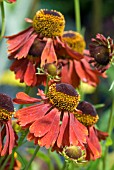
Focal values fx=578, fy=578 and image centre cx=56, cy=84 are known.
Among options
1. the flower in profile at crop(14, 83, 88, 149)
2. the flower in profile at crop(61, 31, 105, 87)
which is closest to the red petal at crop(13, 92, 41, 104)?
the flower in profile at crop(14, 83, 88, 149)

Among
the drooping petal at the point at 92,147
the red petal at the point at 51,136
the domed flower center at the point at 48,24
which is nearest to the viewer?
the red petal at the point at 51,136

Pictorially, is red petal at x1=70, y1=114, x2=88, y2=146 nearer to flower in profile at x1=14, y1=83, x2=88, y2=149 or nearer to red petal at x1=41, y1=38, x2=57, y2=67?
flower in profile at x1=14, y1=83, x2=88, y2=149

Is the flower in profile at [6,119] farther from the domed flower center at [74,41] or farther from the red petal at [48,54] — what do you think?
the domed flower center at [74,41]

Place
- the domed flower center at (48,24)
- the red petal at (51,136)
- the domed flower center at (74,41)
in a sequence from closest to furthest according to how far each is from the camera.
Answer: the red petal at (51,136) < the domed flower center at (48,24) < the domed flower center at (74,41)

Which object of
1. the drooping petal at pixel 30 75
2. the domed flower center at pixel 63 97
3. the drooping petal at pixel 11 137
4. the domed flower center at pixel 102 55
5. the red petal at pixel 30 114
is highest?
the domed flower center at pixel 102 55

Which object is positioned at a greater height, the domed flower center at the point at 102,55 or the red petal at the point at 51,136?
the domed flower center at the point at 102,55

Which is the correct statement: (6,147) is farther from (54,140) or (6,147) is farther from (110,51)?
(110,51)

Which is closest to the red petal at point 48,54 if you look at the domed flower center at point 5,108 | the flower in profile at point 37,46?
the flower in profile at point 37,46

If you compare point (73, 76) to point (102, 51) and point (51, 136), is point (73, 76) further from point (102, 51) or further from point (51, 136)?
point (51, 136)
